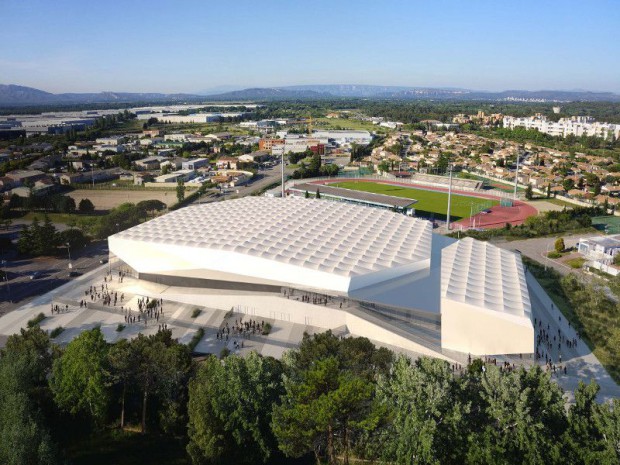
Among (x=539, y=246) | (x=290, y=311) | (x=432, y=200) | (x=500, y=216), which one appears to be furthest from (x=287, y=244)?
(x=432, y=200)

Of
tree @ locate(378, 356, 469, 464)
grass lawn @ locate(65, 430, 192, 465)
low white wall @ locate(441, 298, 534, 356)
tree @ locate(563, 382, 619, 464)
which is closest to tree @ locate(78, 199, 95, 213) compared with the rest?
grass lawn @ locate(65, 430, 192, 465)

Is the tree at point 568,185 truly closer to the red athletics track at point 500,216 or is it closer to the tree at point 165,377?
the red athletics track at point 500,216

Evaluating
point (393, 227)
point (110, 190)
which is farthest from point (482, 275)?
point (110, 190)

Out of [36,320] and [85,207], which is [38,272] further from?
[85,207]

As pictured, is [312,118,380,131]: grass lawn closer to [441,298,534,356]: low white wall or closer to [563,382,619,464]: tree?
[441,298,534,356]: low white wall

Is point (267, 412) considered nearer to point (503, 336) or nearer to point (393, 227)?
point (503, 336)
